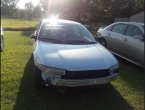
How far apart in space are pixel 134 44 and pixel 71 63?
11.0 ft

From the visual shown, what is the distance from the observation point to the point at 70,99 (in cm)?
562

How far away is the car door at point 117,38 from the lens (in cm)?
912

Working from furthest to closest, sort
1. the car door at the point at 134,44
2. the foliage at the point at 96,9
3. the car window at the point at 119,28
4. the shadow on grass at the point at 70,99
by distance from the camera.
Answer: the foliage at the point at 96,9
the car window at the point at 119,28
the car door at the point at 134,44
the shadow on grass at the point at 70,99

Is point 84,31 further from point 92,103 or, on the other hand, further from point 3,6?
point 3,6

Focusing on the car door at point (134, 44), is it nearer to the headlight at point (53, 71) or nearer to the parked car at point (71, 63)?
the parked car at point (71, 63)

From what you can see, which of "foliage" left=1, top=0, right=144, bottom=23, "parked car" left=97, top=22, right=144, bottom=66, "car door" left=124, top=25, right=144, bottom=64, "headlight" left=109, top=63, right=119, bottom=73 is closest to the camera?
"headlight" left=109, top=63, right=119, bottom=73

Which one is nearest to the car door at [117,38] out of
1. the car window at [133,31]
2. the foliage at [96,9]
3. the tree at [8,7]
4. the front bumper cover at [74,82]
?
the car window at [133,31]

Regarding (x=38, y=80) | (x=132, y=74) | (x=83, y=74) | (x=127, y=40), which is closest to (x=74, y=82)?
(x=83, y=74)

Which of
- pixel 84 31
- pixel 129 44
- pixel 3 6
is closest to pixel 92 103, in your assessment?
pixel 84 31

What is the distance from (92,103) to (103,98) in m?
0.39

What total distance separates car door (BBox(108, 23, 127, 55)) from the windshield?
195cm

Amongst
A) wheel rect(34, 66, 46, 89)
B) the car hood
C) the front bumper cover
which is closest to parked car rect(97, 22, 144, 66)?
the car hood

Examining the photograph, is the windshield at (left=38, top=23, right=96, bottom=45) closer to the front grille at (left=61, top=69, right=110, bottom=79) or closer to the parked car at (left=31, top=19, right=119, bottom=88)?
the parked car at (left=31, top=19, right=119, bottom=88)

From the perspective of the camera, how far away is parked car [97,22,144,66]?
8.07 meters
